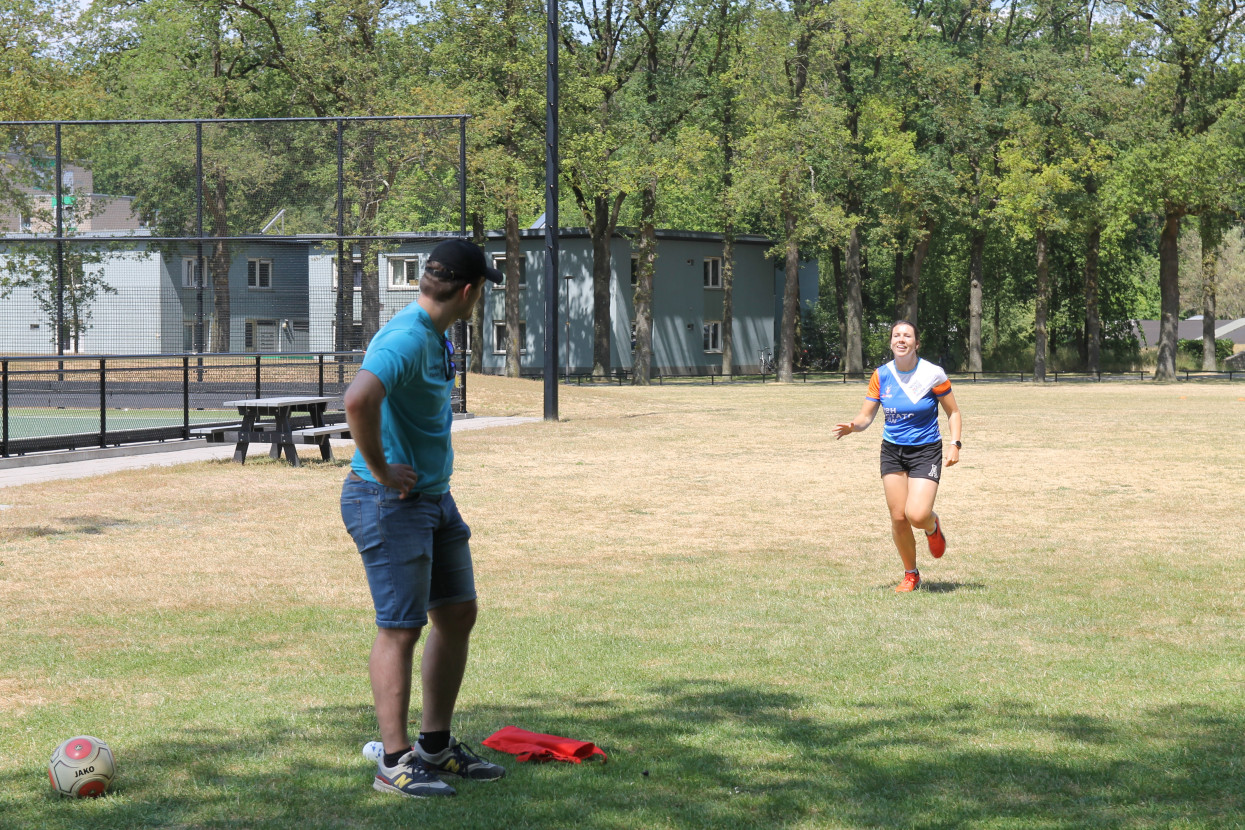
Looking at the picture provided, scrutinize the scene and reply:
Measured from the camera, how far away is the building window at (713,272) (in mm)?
68000

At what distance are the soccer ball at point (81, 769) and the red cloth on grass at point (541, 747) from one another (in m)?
1.40

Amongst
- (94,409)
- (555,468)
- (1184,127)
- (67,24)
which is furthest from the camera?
(1184,127)

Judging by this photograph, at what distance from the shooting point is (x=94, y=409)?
22.8 m

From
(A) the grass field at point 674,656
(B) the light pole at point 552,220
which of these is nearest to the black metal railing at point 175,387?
(B) the light pole at point 552,220

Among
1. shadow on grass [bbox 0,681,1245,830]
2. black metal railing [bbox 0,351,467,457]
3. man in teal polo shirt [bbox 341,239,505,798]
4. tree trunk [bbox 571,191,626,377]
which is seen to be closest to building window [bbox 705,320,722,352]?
tree trunk [bbox 571,191,626,377]

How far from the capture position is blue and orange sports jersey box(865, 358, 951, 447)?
30.2 feet

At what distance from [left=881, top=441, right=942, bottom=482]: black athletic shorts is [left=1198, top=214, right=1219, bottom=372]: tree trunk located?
46.2 m

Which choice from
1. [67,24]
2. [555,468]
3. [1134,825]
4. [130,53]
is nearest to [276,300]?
[555,468]

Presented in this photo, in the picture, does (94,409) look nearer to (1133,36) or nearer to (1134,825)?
(1134,825)

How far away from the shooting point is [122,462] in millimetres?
17391

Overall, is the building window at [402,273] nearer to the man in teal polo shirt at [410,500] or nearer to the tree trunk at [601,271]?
the man in teal polo shirt at [410,500]

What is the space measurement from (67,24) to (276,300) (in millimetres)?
26949

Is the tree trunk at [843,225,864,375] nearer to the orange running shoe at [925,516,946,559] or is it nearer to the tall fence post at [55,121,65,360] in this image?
the tall fence post at [55,121,65,360]

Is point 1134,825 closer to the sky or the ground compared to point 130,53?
closer to the ground
